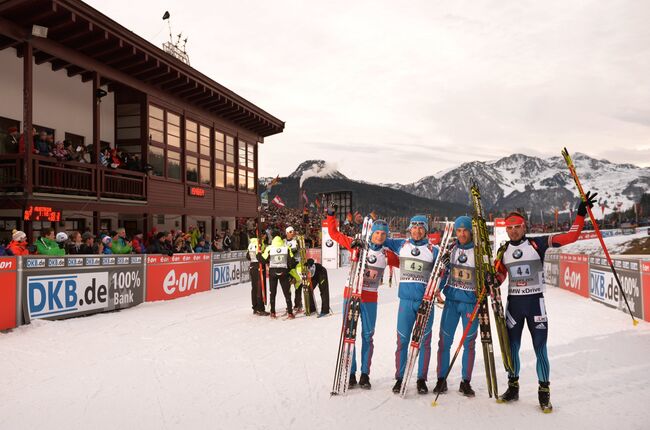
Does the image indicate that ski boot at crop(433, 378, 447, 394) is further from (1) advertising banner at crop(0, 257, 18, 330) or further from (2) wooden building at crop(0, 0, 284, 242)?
(2) wooden building at crop(0, 0, 284, 242)

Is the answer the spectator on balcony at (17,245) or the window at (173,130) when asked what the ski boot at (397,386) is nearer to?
the spectator on balcony at (17,245)

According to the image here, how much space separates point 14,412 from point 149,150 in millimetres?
14289

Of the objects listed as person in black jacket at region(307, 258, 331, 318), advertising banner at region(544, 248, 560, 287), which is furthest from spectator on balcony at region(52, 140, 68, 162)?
A: advertising banner at region(544, 248, 560, 287)

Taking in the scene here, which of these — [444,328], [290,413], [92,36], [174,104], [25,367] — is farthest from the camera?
[174,104]

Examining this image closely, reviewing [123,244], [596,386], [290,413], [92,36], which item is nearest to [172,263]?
[123,244]

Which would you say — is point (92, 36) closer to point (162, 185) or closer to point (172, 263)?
point (162, 185)

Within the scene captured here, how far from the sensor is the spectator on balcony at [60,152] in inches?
524

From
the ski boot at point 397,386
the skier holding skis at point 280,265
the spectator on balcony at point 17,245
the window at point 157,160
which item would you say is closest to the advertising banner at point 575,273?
the skier holding skis at point 280,265

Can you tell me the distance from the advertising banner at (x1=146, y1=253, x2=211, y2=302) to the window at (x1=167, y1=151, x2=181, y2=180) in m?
5.52

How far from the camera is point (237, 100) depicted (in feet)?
74.2

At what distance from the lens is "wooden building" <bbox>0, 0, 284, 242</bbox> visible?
500 inches

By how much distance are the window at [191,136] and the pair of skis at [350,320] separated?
52.3 feet

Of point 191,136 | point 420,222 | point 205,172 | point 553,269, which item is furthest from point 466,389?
point 205,172

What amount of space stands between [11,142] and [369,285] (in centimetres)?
1207
